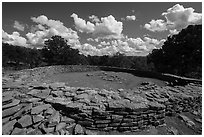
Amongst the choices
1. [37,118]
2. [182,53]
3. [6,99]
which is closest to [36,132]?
[37,118]

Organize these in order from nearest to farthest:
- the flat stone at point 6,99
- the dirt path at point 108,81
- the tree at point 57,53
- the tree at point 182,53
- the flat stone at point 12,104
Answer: the flat stone at point 12,104 < the flat stone at point 6,99 < the dirt path at point 108,81 < the tree at point 182,53 < the tree at point 57,53

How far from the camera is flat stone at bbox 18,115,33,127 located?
277 centimetres

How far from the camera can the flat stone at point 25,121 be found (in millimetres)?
2766

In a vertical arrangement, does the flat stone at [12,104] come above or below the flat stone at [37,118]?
above

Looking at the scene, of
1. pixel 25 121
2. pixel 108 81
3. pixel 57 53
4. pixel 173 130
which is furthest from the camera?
pixel 57 53

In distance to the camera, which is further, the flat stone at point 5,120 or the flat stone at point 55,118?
the flat stone at point 55,118

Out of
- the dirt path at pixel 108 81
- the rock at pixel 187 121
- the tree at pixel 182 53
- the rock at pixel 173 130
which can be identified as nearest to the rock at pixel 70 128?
the rock at pixel 173 130

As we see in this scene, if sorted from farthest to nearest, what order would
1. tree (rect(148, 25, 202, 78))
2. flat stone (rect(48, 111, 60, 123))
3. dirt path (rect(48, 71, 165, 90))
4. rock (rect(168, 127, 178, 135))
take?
1. tree (rect(148, 25, 202, 78))
2. dirt path (rect(48, 71, 165, 90))
3. rock (rect(168, 127, 178, 135))
4. flat stone (rect(48, 111, 60, 123))

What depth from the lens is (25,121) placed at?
283 cm

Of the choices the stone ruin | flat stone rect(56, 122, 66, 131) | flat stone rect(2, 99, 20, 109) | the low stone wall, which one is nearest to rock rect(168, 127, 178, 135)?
the stone ruin

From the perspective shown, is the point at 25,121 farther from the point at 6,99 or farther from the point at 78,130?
the point at 78,130

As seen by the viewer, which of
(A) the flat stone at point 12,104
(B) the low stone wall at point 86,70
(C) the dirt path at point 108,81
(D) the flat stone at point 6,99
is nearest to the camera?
(A) the flat stone at point 12,104

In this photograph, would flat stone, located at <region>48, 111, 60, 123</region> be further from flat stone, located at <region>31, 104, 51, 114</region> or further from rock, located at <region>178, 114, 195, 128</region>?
rock, located at <region>178, 114, 195, 128</region>

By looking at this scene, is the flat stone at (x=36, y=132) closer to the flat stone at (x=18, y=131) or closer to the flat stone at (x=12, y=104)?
the flat stone at (x=18, y=131)
